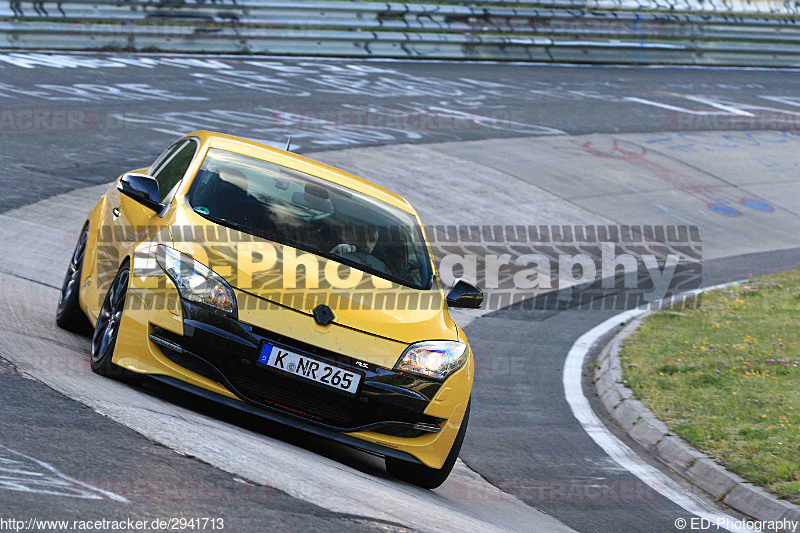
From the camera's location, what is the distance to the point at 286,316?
221 inches

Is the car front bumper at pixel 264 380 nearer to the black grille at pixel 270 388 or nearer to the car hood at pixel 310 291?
the black grille at pixel 270 388

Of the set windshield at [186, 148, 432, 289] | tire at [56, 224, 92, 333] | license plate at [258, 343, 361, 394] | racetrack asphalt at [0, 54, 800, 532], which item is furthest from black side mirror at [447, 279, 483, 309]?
tire at [56, 224, 92, 333]

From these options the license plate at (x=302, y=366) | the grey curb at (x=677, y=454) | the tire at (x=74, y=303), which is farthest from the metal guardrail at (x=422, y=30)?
the license plate at (x=302, y=366)

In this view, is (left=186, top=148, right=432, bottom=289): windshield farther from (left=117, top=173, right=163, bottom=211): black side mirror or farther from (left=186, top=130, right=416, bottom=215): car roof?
(left=117, top=173, right=163, bottom=211): black side mirror

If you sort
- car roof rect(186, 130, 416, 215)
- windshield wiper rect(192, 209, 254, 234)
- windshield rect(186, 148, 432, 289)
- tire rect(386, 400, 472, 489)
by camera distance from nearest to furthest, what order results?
tire rect(386, 400, 472, 489)
windshield wiper rect(192, 209, 254, 234)
windshield rect(186, 148, 432, 289)
car roof rect(186, 130, 416, 215)

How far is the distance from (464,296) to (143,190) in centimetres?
210

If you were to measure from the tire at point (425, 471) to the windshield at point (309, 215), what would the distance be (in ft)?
3.46

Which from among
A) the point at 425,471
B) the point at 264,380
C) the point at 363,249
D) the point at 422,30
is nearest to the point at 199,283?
the point at 264,380

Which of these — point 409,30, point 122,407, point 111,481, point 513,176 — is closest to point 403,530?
point 111,481

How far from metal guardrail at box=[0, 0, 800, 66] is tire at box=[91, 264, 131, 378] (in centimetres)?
1537

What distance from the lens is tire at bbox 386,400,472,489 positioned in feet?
19.7

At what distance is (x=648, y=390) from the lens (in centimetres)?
930

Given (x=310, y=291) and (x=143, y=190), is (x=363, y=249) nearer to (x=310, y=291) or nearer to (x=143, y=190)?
(x=310, y=291)

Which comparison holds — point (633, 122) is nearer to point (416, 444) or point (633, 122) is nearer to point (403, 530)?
point (416, 444)
